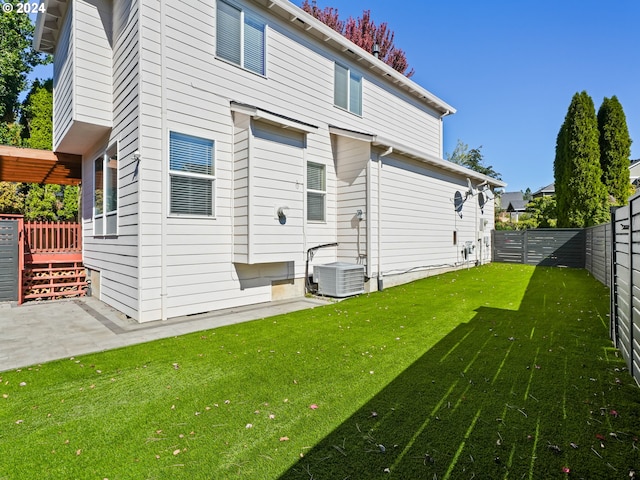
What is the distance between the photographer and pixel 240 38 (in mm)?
6805

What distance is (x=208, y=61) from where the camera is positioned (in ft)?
20.6

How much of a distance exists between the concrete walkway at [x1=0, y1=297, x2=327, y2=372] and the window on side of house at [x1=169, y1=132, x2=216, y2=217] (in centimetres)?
189

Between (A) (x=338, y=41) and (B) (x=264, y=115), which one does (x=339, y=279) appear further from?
(A) (x=338, y=41)

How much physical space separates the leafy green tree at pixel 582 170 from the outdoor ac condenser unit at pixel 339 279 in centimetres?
1309

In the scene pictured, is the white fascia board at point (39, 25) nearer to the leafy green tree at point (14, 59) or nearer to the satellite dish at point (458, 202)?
the satellite dish at point (458, 202)

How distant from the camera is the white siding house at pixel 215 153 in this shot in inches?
222

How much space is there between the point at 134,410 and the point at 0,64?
22.8 metres

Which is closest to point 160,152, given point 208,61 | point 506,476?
point 208,61

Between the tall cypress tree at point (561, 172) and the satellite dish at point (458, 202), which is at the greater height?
the tall cypress tree at point (561, 172)

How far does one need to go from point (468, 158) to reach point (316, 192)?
31.4 metres

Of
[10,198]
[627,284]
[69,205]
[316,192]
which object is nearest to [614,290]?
[627,284]

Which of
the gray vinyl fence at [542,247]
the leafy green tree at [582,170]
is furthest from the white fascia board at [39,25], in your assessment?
the leafy green tree at [582,170]

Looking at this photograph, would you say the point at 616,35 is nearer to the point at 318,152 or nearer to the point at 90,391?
the point at 318,152

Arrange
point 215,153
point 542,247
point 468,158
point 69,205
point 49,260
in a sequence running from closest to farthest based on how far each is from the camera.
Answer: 1. point 215,153
2. point 49,260
3. point 542,247
4. point 69,205
5. point 468,158
